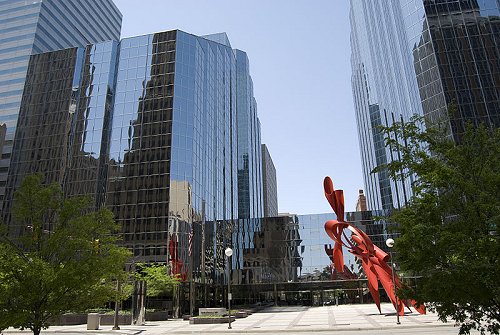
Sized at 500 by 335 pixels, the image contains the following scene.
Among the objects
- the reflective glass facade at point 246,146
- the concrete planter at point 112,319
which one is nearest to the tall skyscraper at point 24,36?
the reflective glass facade at point 246,146

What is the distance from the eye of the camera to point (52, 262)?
1597cm

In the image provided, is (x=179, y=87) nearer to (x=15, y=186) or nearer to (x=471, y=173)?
(x=15, y=186)

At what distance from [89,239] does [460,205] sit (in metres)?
13.5

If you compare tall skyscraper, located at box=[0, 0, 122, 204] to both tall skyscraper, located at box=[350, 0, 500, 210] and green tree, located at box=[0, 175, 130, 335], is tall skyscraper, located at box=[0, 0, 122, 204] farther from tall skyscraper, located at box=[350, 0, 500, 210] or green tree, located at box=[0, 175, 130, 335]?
green tree, located at box=[0, 175, 130, 335]

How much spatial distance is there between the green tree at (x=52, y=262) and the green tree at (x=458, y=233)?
37.0 feet

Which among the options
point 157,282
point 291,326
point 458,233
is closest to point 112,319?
Result: point 157,282

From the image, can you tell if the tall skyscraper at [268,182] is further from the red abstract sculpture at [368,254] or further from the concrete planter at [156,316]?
the red abstract sculpture at [368,254]

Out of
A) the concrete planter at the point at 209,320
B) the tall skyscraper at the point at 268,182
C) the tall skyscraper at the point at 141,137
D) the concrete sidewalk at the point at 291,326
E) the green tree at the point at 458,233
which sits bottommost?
the concrete sidewalk at the point at 291,326

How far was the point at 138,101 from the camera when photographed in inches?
2552

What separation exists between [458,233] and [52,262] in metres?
14.4

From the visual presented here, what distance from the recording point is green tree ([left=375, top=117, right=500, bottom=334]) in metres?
9.90

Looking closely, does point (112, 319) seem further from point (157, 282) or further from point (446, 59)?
point (446, 59)

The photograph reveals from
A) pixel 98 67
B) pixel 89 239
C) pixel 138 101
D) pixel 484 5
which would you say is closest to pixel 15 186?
pixel 98 67

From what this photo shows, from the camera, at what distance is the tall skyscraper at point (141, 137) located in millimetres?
58500
